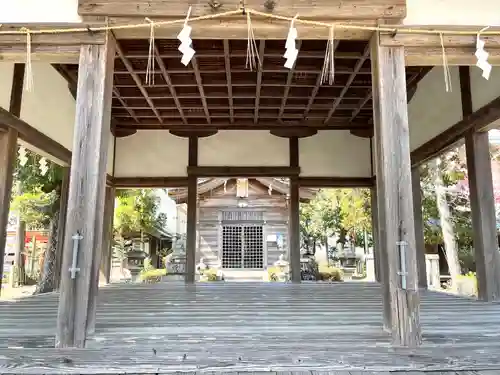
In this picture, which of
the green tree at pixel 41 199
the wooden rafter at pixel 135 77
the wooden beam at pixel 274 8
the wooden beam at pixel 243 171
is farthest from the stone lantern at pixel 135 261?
the wooden beam at pixel 274 8

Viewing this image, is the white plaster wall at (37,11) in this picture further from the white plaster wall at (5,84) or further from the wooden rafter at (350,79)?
the wooden rafter at (350,79)

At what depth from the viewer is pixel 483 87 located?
461 cm

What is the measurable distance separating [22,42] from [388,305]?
3.16 meters

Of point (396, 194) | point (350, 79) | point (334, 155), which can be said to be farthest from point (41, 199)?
point (396, 194)

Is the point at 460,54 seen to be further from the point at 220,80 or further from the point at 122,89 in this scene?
the point at 122,89

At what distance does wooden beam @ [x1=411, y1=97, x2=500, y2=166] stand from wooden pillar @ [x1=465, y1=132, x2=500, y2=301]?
0.60ft

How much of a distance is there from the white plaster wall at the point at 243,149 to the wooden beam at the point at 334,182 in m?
0.52

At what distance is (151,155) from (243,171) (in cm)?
183

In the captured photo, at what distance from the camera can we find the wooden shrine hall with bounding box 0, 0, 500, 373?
253cm

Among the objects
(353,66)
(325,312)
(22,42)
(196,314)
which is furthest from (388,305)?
(353,66)

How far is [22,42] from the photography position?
2.74m

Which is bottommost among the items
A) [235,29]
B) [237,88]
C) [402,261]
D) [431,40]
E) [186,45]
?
[402,261]

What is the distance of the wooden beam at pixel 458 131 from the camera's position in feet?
14.3

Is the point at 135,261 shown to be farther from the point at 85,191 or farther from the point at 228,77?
the point at 85,191
